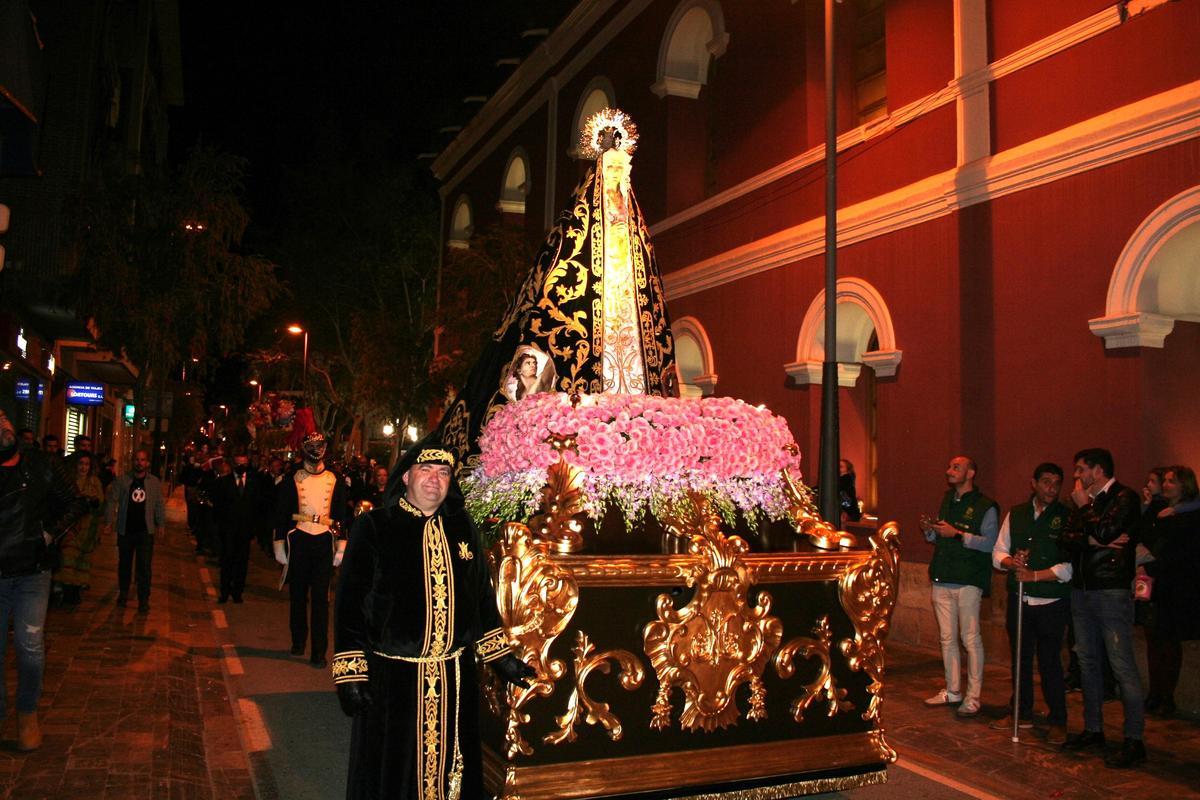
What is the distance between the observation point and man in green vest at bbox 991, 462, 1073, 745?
7.30m

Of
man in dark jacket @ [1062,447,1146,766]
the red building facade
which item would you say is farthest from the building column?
man in dark jacket @ [1062,447,1146,766]

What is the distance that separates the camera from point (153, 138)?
130 feet

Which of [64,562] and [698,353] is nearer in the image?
[64,562]

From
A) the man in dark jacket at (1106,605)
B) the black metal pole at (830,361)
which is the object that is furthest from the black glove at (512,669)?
the black metal pole at (830,361)

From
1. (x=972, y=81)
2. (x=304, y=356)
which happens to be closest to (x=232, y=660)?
(x=972, y=81)

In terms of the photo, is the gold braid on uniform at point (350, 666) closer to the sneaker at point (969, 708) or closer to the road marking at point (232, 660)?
the road marking at point (232, 660)

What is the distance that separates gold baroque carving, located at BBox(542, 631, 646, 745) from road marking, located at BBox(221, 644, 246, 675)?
517 cm

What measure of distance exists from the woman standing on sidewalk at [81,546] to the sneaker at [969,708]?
876 centimetres

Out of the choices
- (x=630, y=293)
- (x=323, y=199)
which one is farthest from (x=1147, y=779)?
(x=323, y=199)

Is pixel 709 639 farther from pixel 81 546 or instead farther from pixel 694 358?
pixel 694 358

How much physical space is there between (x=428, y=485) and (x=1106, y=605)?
478 cm

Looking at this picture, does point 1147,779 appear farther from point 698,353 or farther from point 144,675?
point 698,353

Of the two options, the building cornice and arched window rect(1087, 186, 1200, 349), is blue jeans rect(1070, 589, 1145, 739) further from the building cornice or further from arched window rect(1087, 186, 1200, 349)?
the building cornice

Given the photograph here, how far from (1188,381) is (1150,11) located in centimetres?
348
